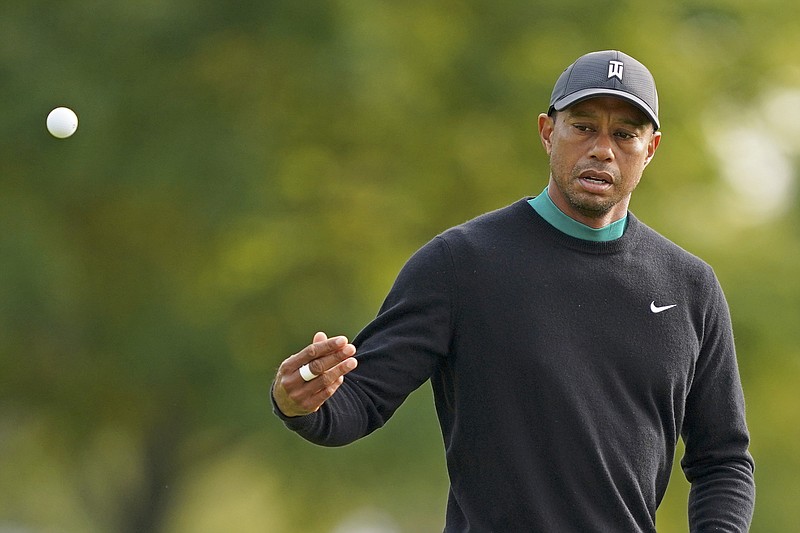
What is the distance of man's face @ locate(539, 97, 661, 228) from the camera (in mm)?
5211

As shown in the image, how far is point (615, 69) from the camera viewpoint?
206 inches

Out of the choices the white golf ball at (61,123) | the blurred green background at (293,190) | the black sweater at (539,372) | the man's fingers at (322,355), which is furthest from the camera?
the blurred green background at (293,190)

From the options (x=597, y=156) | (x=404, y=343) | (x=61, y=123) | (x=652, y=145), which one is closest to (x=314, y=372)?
(x=404, y=343)

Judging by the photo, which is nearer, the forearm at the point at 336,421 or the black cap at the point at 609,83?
the forearm at the point at 336,421

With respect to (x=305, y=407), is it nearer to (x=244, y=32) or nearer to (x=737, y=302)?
(x=244, y=32)

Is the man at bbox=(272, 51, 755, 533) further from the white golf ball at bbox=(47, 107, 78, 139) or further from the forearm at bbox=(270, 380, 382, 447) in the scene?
the white golf ball at bbox=(47, 107, 78, 139)

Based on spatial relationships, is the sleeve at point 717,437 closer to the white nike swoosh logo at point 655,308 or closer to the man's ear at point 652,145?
the white nike swoosh logo at point 655,308

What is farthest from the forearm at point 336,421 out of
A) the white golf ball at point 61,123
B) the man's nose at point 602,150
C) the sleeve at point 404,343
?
the white golf ball at point 61,123

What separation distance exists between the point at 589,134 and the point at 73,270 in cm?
1241

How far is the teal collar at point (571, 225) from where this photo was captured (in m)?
5.27

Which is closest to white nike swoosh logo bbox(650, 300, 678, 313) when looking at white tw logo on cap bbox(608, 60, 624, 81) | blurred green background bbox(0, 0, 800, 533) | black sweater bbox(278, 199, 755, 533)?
black sweater bbox(278, 199, 755, 533)

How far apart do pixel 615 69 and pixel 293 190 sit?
12000 mm

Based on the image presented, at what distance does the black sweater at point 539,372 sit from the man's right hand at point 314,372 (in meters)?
0.14

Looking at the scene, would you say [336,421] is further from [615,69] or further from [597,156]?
[615,69]
